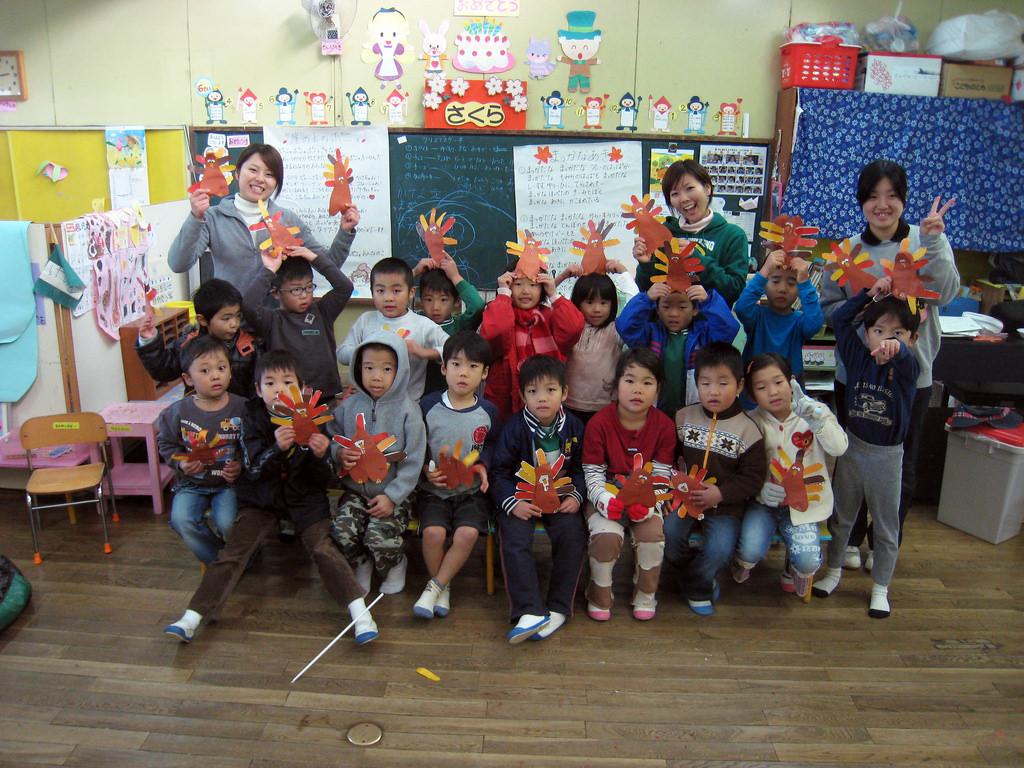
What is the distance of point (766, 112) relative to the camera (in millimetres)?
4445

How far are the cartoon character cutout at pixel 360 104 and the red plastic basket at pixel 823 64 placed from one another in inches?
93.1

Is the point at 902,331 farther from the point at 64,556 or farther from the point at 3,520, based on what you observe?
the point at 3,520

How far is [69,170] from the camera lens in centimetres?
459

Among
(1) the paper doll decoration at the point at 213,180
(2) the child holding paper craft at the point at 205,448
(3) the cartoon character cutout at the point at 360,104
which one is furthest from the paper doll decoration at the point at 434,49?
(2) the child holding paper craft at the point at 205,448

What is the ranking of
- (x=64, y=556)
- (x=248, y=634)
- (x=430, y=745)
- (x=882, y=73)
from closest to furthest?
(x=430, y=745), (x=248, y=634), (x=64, y=556), (x=882, y=73)

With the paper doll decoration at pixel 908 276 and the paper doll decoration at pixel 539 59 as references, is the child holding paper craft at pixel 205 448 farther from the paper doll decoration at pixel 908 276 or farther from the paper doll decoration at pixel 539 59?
the paper doll decoration at pixel 539 59

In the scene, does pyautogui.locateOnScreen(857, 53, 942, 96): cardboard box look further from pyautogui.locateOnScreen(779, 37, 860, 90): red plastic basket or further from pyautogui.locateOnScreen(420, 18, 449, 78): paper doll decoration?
pyautogui.locateOnScreen(420, 18, 449, 78): paper doll decoration

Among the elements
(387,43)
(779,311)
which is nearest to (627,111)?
(387,43)

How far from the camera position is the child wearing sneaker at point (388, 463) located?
104 inches

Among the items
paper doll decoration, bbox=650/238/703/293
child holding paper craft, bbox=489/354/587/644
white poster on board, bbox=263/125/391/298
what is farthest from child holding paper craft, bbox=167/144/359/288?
white poster on board, bbox=263/125/391/298

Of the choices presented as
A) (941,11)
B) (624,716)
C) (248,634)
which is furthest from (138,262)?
(941,11)

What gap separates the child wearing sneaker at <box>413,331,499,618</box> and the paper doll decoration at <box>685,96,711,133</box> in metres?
2.43

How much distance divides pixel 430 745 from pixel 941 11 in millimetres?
4647

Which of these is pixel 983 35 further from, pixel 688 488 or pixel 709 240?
pixel 688 488
